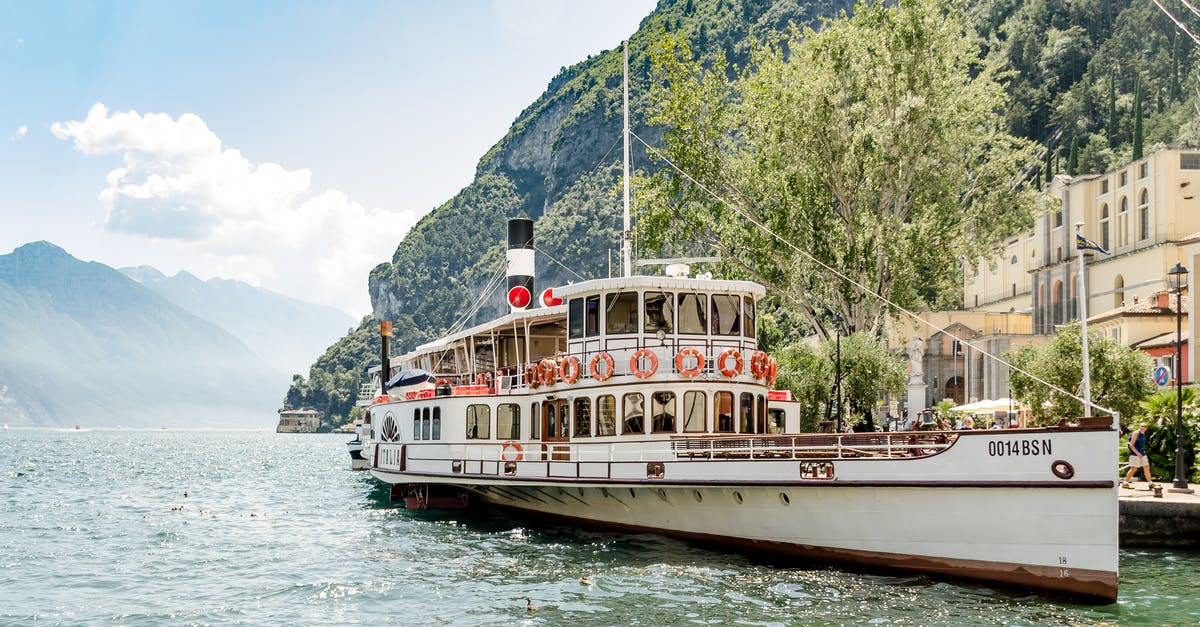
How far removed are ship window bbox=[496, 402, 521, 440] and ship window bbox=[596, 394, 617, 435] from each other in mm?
3388

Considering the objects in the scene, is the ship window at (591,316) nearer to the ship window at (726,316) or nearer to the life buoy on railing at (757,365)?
the ship window at (726,316)

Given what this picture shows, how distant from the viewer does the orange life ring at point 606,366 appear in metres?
22.3

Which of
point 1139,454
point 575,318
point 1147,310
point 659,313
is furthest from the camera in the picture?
point 1147,310

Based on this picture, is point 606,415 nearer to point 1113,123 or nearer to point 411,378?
point 411,378

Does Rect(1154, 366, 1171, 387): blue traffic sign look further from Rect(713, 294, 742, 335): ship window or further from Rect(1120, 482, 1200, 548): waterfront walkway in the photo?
Rect(713, 294, 742, 335): ship window

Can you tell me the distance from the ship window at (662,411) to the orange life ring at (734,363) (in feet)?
3.83

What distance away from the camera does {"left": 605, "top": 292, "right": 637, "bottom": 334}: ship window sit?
75.4 feet

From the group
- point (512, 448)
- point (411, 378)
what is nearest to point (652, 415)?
point (512, 448)

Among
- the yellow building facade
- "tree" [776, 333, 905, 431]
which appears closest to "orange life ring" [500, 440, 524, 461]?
"tree" [776, 333, 905, 431]

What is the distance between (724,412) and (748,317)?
2.34 m

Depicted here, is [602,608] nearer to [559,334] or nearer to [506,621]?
[506,621]

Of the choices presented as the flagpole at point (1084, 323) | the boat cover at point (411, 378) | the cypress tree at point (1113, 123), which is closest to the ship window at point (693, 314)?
the flagpole at point (1084, 323)

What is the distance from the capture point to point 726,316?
23.3m

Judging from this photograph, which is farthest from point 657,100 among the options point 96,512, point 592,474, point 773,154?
point 96,512
